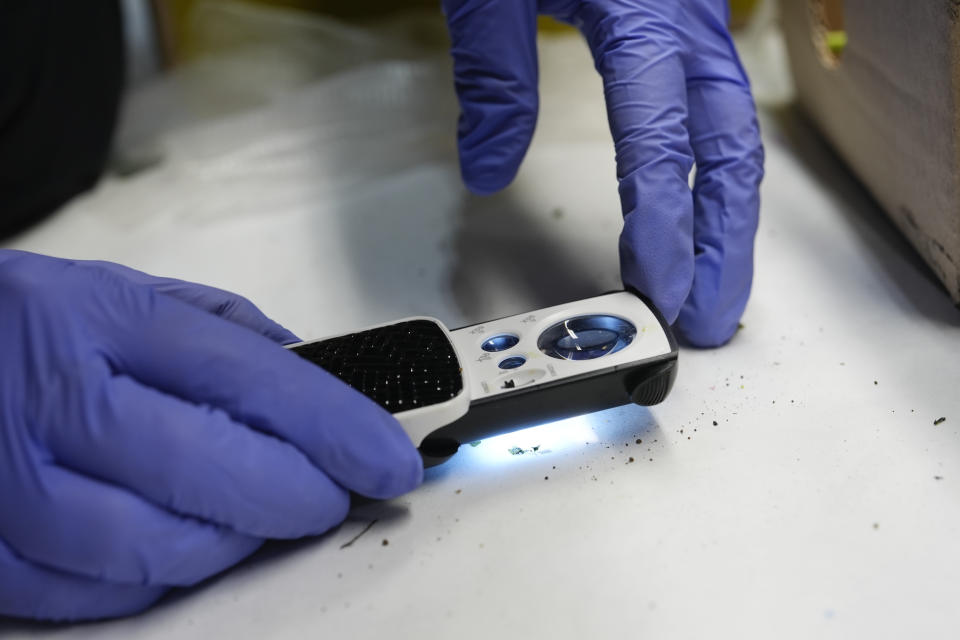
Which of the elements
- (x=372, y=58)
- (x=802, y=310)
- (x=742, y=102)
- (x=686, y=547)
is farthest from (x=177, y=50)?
(x=686, y=547)

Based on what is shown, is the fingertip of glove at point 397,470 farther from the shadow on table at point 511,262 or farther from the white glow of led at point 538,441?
the shadow on table at point 511,262

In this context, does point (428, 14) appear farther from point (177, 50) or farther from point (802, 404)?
point (802, 404)

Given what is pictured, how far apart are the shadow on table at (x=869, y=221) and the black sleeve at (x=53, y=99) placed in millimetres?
875

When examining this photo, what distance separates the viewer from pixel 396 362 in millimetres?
571

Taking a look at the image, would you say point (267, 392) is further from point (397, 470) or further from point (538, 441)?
point (538, 441)

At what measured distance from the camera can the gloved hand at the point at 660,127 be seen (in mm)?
644

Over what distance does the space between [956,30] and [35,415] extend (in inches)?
26.7

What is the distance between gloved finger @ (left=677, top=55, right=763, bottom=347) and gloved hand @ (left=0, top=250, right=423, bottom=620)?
291 millimetres

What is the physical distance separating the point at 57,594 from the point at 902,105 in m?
0.76

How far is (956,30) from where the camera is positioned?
1.98ft

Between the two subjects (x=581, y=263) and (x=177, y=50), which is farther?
(x=177, y=50)

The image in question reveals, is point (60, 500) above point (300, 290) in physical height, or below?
above

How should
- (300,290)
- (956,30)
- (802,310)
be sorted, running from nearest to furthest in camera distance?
(956,30), (802,310), (300,290)

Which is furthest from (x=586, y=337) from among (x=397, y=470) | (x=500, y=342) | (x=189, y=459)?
(x=189, y=459)
